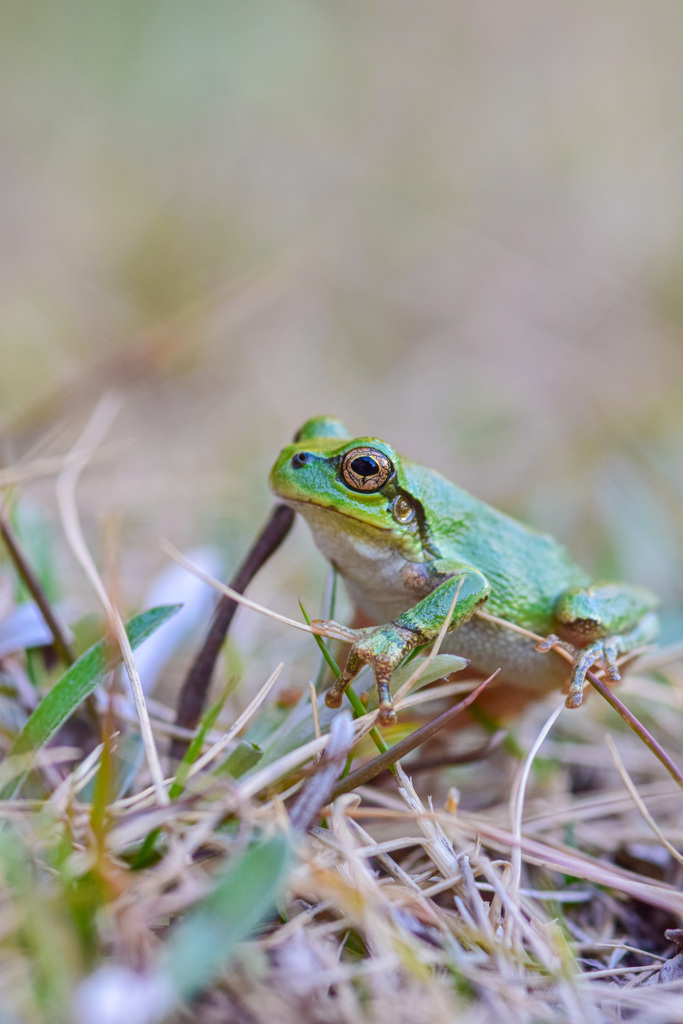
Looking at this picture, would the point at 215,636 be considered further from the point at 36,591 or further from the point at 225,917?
the point at 225,917

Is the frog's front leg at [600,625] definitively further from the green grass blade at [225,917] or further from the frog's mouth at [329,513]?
the green grass blade at [225,917]

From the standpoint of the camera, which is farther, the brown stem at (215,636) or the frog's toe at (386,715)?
the brown stem at (215,636)

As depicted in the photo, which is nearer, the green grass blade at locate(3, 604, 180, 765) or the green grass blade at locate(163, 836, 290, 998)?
the green grass blade at locate(163, 836, 290, 998)

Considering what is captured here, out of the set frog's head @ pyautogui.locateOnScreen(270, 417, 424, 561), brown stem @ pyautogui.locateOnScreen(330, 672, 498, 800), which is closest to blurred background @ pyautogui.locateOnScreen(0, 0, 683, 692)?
frog's head @ pyautogui.locateOnScreen(270, 417, 424, 561)

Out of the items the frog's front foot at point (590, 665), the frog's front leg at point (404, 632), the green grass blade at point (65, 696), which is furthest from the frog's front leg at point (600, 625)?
the green grass blade at point (65, 696)

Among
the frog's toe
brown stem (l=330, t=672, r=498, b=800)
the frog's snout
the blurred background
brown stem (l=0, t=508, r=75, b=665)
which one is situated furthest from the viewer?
the blurred background

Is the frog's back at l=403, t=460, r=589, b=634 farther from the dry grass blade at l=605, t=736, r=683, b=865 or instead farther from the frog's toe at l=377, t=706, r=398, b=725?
the frog's toe at l=377, t=706, r=398, b=725
